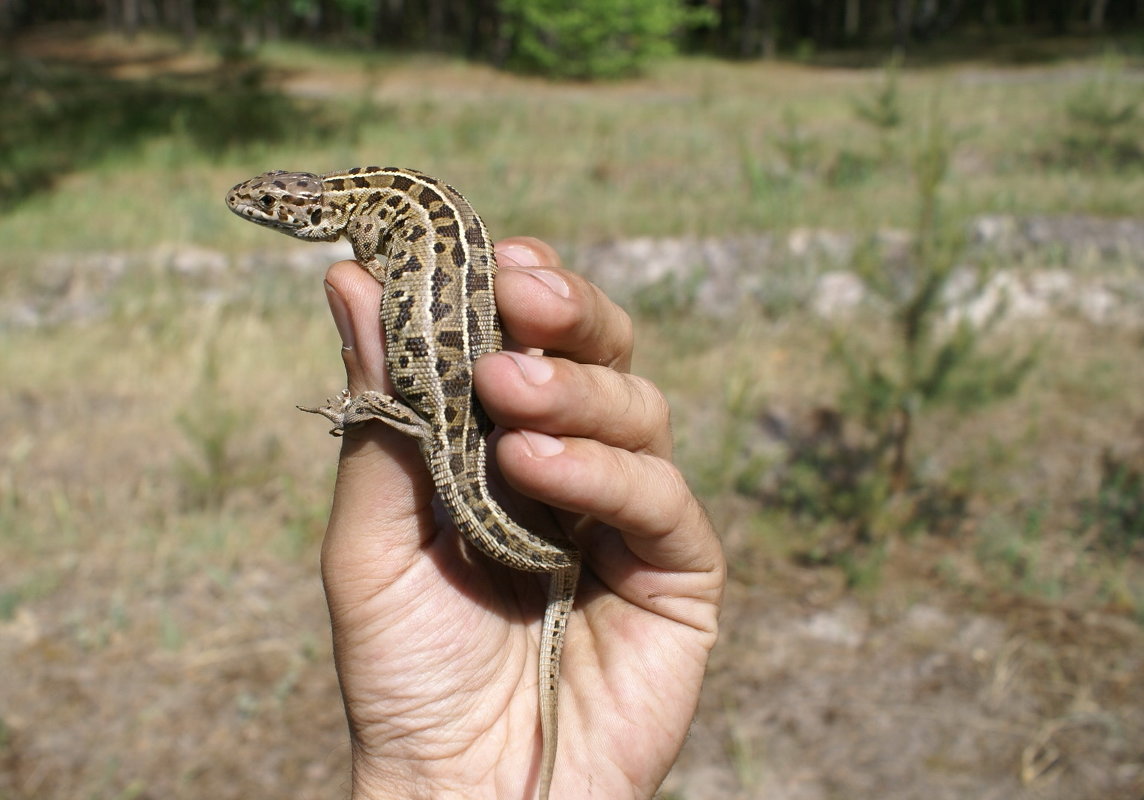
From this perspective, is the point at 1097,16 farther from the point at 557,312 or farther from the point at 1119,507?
the point at 557,312

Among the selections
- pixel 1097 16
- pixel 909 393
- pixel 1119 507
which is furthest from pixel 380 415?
pixel 1097 16

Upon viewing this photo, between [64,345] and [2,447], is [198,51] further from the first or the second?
[2,447]

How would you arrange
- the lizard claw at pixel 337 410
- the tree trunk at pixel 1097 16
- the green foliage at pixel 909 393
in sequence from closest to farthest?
the lizard claw at pixel 337 410
the green foliage at pixel 909 393
the tree trunk at pixel 1097 16

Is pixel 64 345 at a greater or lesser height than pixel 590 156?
lesser

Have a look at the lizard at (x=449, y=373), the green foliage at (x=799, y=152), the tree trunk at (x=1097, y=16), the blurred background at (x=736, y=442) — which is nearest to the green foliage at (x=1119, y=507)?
the blurred background at (x=736, y=442)

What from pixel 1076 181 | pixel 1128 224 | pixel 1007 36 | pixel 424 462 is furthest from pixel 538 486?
pixel 1007 36

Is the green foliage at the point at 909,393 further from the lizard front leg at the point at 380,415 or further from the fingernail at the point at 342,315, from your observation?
the fingernail at the point at 342,315

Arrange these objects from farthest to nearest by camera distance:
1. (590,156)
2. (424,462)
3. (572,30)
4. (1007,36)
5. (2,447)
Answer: (1007,36), (572,30), (590,156), (2,447), (424,462)
